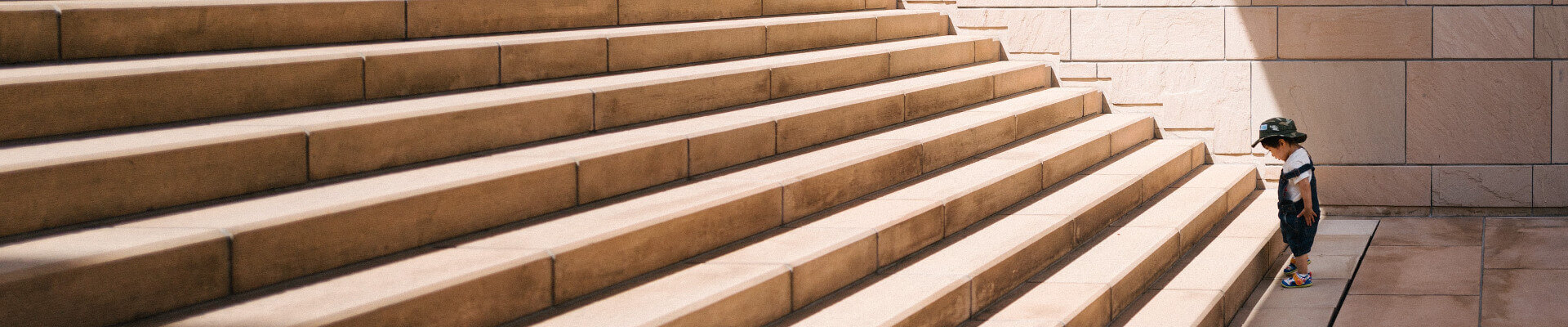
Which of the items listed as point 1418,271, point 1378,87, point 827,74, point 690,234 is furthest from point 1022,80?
point 690,234

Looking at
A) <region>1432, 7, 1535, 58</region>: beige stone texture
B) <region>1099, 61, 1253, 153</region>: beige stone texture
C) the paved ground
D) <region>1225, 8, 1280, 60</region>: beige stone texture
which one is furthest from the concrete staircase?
<region>1432, 7, 1535, 58</region>: beige stone texture

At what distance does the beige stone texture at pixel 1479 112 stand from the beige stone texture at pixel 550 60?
690 cm

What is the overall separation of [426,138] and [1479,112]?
857 cm

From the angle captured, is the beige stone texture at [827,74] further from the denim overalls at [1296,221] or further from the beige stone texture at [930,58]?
the denim overalls at [1296,221]

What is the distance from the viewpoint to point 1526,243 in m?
8.77

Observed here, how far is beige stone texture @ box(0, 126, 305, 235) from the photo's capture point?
3443 millimetres

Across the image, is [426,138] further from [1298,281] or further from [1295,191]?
[1298,281]

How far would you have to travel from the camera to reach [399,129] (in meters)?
4.58

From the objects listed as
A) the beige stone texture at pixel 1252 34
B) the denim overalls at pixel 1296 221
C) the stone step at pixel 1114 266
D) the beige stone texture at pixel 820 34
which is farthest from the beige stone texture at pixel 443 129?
the beige stone texture at pixel 1252 34

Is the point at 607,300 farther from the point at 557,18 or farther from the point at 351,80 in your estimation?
the point at 557,18

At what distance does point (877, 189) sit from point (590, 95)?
157 cm

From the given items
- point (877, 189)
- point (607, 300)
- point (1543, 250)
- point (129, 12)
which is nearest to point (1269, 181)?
point (1543, 250)

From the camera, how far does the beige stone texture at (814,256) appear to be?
4770 mm

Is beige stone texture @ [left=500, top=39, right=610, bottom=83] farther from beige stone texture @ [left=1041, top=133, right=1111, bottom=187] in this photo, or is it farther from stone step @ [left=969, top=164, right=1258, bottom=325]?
beige stone texture @ [left=1041, top=133, right=1111, bottom=187]
